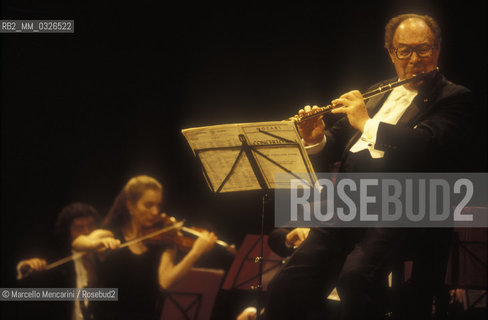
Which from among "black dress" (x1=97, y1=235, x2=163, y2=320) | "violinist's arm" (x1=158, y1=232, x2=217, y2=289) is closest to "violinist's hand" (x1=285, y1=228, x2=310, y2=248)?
"violinist's arm" (x1=158, y1=232, x2=217, y2=289)

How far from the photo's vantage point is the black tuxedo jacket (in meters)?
2.51

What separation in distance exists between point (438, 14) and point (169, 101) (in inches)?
88.1

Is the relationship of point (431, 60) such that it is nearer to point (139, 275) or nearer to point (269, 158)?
point (269, 158)

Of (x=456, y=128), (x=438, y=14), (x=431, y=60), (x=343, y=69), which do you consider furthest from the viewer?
(x=343, y=69)

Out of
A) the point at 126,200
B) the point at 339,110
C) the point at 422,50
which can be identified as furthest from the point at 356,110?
the point at 126,200

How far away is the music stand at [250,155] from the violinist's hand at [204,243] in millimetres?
1415

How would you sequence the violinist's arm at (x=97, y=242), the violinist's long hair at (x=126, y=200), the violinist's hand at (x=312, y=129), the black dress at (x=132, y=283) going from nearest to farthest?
the violinist's hand at (x=312, y=129) → the black dress at (x=132, y=283) → the violinist's arm at (x=97, y=242) → the violinist's long hair at (x=126, y=200)

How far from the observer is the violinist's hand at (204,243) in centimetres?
421

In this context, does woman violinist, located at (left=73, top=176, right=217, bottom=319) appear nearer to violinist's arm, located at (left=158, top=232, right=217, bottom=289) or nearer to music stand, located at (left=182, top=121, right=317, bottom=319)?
violinist's arm, located at (left=158, top=232, right=217, bottom=289)

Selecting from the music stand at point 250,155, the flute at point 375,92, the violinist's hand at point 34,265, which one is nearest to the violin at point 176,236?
the violinist's hand at point 34,265

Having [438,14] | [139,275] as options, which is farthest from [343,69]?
[139,275]

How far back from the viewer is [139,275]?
160 inches

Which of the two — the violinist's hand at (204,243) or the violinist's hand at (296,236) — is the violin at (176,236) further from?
the violinist's hand at (296,236)

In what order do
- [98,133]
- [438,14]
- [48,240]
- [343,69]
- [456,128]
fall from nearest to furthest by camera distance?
[456,128] → [438,14] → [343,69] → [48,240] → [98,133]
